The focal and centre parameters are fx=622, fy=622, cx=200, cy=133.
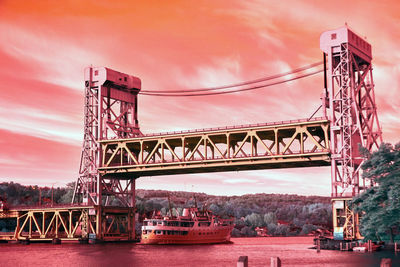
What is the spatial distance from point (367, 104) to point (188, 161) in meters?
29.6

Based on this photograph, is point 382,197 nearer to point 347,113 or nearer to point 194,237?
point 347,113

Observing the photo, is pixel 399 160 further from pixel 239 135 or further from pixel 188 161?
pixel 188 161

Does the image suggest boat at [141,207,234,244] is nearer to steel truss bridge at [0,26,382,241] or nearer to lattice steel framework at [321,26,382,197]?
steel truss bridge at [0,26,382,241]

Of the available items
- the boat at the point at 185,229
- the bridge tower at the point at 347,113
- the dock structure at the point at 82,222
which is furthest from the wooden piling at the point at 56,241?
the bridge tower at the point at 347,113

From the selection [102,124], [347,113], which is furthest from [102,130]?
[347,113]

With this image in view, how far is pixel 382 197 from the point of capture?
2970 inches

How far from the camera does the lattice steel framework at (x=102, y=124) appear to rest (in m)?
114

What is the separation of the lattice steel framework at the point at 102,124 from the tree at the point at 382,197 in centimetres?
5117

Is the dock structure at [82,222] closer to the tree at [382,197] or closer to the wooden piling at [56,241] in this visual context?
the wooden piling at [56,241]

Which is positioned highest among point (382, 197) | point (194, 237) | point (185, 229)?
point (382, 197)

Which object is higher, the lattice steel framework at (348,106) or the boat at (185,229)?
the lattice steel framework at (348,106)

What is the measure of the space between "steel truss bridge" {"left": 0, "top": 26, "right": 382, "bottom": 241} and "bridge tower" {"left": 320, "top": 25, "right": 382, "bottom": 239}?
5.5 inches

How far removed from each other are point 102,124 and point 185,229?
92.9ft

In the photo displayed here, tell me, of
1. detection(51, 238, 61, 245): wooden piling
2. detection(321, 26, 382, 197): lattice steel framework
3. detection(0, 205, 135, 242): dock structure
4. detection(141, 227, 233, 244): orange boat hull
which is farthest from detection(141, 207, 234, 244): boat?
detection(321, 26, 382, 197): lattice steel framework
